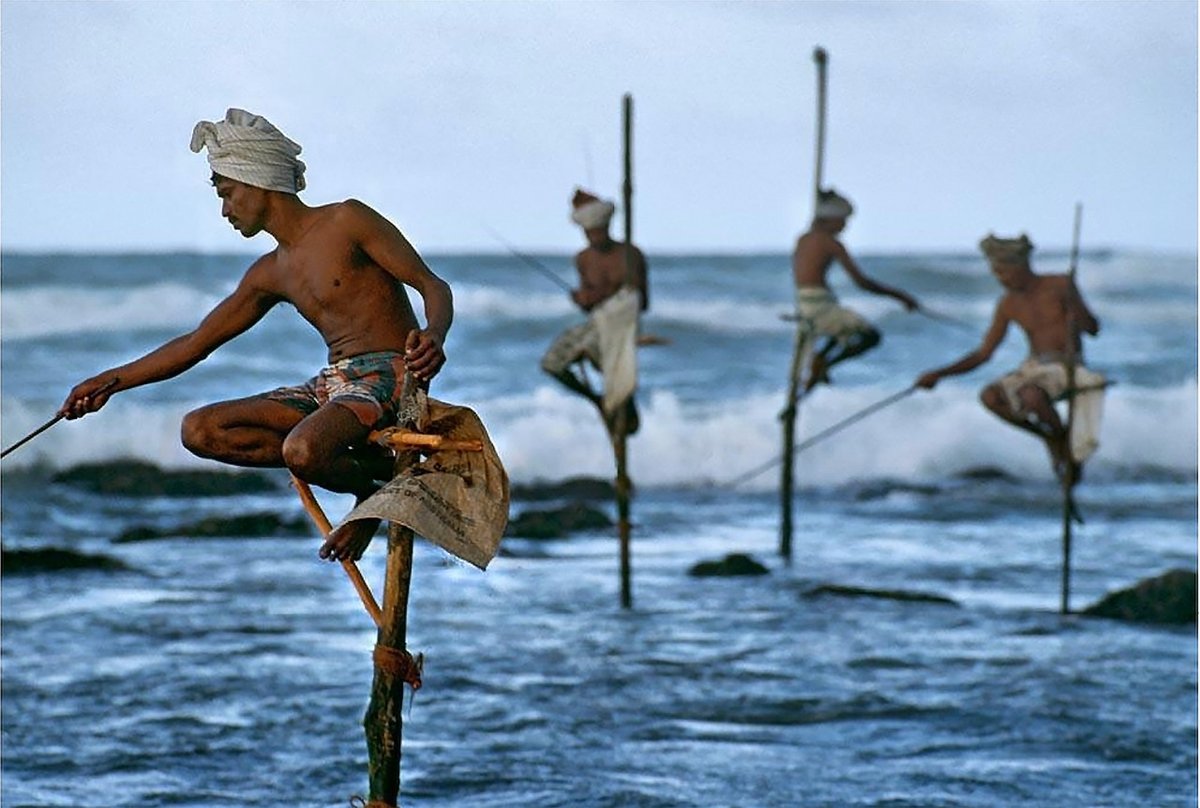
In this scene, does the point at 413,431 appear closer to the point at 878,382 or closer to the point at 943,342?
the point at 878,382

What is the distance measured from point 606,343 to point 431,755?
3.95 meters

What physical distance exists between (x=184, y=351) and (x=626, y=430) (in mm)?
8138

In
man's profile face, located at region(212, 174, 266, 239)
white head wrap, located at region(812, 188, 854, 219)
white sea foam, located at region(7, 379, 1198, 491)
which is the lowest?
white sea foam, located at region(7, 379, 1198, 491)

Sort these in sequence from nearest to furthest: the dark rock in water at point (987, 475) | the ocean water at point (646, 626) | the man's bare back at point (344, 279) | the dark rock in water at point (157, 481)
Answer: the man's bare back at point (344, 279) → the ocean water at point (646, 626) → the dark rock in water at point (157, 481) → the dark rock in water at point (987, 475)

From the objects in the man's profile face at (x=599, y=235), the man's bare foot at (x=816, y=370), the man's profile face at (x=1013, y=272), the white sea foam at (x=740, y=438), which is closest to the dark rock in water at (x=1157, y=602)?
the man's profile face at (x=1013, y=272)

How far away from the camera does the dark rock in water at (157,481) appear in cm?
2217

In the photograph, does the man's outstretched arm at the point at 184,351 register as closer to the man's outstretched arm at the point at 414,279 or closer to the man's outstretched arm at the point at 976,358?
the man's outstretched arm at the point at 414,279

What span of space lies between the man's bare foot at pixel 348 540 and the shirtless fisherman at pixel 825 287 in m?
9.60

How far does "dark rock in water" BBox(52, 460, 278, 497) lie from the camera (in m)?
22.2

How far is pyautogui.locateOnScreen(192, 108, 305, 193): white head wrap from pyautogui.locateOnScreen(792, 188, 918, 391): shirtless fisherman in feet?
31.1

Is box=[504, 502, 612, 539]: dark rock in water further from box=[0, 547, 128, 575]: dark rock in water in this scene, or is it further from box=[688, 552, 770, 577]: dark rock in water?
box=[0, 547, 128, 575]: dark rock in water

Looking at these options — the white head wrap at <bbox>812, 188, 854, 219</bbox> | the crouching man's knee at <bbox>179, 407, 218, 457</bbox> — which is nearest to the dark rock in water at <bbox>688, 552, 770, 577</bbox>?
the white head wrap at <bbox>812, 188, 854, 219</bbox>

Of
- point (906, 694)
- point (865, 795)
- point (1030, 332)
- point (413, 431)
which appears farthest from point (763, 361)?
point (413, 431)

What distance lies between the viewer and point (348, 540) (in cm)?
599
